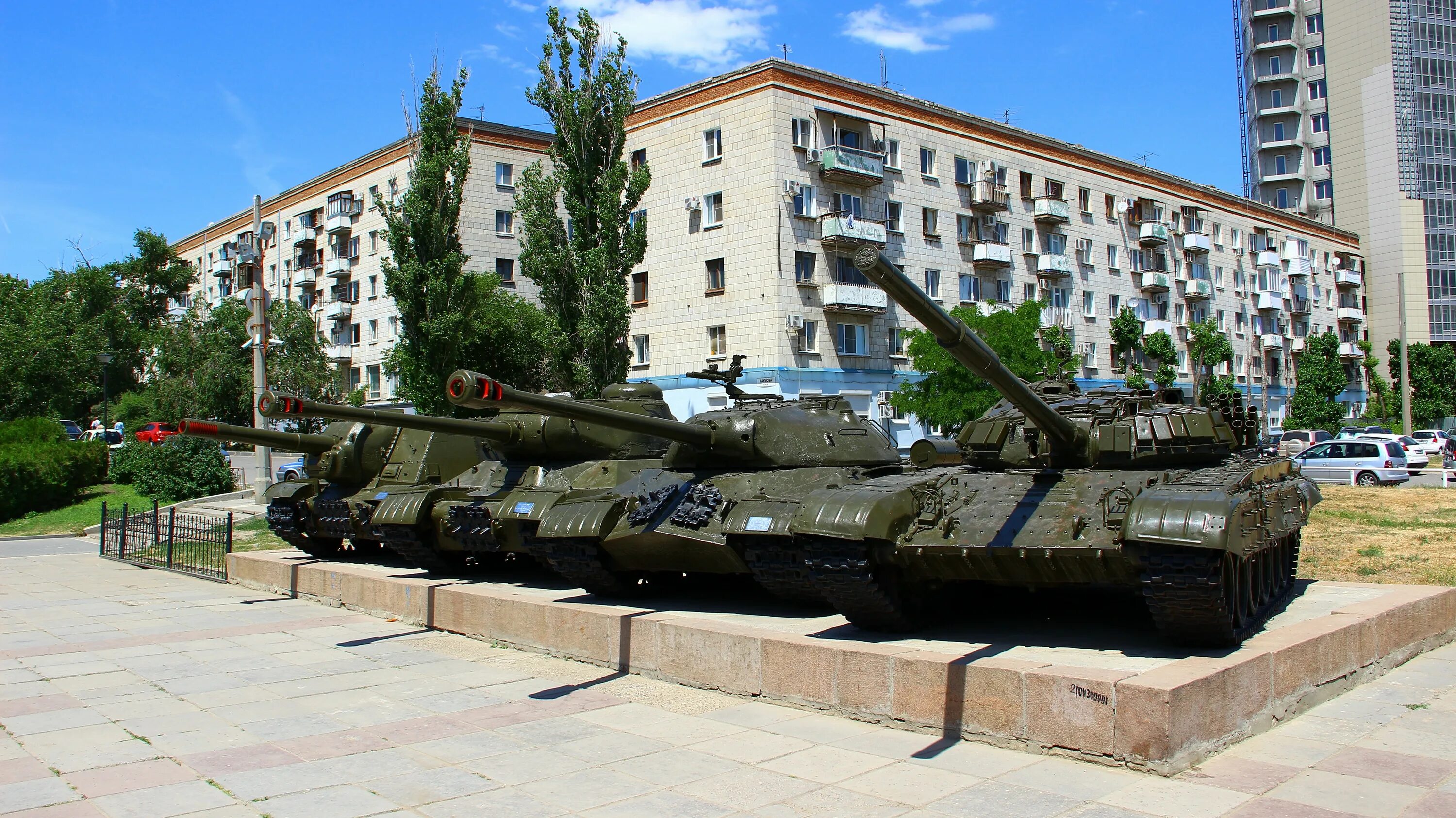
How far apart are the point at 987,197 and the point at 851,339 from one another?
8.53 m

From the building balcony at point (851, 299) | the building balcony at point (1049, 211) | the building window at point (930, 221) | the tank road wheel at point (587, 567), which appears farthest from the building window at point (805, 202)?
the tank road wheel at point (587, 567)

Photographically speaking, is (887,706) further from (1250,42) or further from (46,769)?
(1250,42)

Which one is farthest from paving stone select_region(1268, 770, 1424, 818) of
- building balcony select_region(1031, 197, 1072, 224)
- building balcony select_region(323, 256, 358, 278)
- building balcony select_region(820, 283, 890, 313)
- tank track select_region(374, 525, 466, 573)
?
building balcony select_region(323, 256, 358, 278)

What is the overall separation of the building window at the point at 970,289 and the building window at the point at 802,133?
8.52 m

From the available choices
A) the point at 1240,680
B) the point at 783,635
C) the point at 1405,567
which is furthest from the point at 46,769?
the point at 1405,567

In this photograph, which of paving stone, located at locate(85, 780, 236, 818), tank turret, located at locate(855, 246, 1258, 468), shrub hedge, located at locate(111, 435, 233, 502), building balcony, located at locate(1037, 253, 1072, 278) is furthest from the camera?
building balcony, located at locate(1037, 253, 1072, 278)

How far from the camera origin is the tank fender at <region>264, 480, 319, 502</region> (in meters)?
16.4

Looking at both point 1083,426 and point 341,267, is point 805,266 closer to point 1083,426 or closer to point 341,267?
point 341,267

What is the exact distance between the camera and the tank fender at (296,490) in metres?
16.4

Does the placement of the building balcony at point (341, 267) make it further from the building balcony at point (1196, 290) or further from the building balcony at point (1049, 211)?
the building balcony at point (1196, 290)

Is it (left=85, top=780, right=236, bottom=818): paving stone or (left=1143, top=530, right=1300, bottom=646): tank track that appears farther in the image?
(left=1143, top=530, right=1300, bottom=646): tank track

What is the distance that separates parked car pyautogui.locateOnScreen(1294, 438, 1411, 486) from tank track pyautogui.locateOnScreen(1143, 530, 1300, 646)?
2415 centimetres

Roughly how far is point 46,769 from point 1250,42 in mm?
83915

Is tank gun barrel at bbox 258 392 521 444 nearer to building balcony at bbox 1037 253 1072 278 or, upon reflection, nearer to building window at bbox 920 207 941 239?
building window at bbox 920 207 941 239
